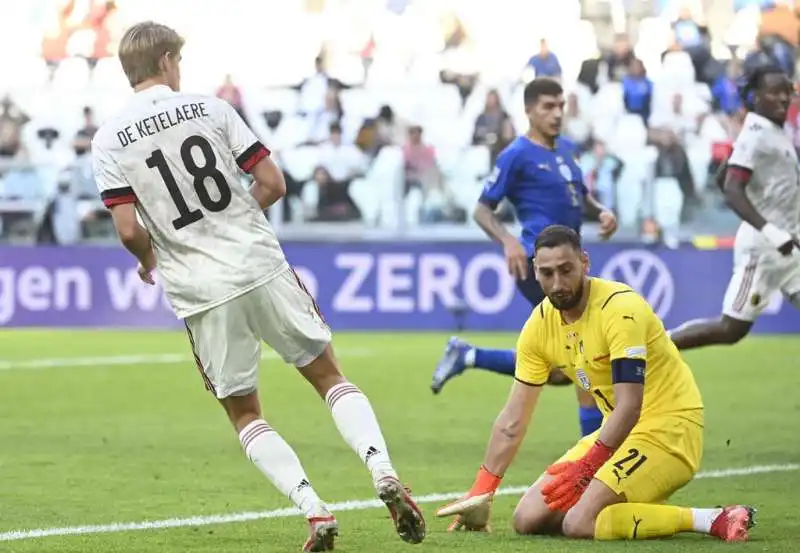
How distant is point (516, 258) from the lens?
360 inches

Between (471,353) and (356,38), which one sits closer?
(471,353)

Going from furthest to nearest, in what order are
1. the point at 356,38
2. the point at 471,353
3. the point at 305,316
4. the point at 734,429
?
the point at 356,38 → the point at 734,429 → the point at 471,353 → the point at 305,316

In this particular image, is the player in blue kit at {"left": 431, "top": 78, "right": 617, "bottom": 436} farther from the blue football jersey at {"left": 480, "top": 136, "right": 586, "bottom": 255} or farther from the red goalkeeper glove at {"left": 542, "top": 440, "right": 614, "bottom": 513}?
the red goalkeeper glove at {"left": 542, "top": 440, "right": 614, "bottom": 513}

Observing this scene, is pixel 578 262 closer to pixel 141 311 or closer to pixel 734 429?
pixel 734 429

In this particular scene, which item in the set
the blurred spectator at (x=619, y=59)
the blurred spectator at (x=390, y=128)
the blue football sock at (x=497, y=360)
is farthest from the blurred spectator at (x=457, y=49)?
the blue football sock at (x=497, y=360)

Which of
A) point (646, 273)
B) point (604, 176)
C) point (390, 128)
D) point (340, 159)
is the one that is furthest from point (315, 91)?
point (646, 273)

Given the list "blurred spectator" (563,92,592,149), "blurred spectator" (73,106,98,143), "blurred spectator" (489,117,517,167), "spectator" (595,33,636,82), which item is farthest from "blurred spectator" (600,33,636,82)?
"blurred spectator" (73,106,98,143)

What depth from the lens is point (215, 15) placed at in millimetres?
23062

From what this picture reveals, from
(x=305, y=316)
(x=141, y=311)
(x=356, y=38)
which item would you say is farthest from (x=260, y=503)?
(x=356, y=38)

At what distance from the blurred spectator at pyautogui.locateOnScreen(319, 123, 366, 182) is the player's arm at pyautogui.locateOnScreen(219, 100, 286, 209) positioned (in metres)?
13.7

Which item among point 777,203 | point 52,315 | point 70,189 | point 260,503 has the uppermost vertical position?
point 777,203

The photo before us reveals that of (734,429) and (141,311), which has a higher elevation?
(734,429)

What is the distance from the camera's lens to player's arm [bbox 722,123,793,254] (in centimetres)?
988

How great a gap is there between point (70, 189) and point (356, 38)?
4986 mm
